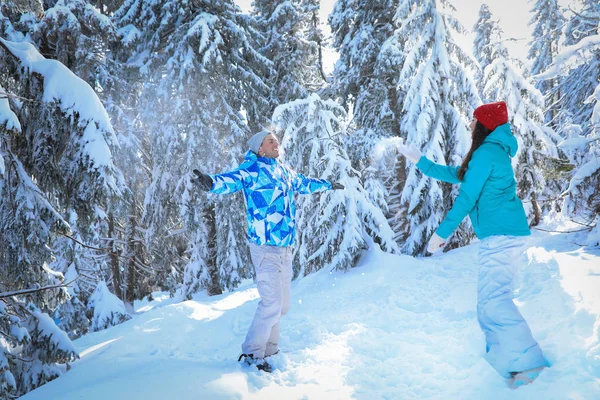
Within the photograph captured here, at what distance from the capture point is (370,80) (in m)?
11.4

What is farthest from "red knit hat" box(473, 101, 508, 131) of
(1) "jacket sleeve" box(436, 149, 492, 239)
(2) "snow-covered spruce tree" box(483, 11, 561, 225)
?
(2) "snow-covered spruce tree" box(483, 11, 561, 225)

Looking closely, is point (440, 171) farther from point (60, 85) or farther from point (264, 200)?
point (60, 85)

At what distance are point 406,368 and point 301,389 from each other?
108cm

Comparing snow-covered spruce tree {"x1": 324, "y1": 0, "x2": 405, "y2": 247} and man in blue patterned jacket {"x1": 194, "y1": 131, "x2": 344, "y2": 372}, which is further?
snow-covered spruce tree {"x1": 324, "y1": 0, "x2": 405, "y2": 247}

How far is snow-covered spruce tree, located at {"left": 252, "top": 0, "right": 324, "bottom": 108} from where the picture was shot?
1393 centimetres

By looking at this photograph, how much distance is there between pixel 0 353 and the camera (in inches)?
154

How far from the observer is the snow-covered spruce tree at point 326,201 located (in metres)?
6.85

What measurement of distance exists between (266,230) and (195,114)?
9.28 metres

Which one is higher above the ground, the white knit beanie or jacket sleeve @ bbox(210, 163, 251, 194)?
the white knit beanie

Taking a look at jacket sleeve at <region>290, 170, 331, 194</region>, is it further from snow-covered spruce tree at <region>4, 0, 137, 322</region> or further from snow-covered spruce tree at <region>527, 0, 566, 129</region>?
snow-covered spruce tree at <region>527, 0, 566, 129</region>

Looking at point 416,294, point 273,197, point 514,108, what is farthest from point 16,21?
point 514,108

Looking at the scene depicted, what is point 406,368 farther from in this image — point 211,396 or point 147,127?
point 147,127

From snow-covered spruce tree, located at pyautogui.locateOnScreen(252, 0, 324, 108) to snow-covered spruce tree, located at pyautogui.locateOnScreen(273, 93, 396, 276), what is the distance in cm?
651

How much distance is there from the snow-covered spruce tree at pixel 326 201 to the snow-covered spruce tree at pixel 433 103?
2.14 metres
